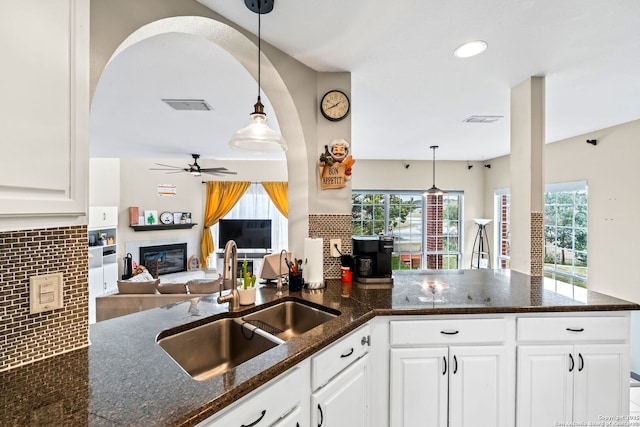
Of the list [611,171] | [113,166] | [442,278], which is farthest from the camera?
[113,166]

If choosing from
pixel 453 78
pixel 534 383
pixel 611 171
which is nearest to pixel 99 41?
pixel 453 78

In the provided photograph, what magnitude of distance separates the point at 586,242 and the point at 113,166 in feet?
25.9

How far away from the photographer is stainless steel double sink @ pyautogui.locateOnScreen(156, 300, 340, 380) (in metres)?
1.26

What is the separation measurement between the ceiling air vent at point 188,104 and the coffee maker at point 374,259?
2.07 meters

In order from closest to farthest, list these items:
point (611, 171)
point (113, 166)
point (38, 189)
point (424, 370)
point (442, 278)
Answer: point (38, 189), point (424, 370), point (442, 278), point (611, 171), point (113, 166)

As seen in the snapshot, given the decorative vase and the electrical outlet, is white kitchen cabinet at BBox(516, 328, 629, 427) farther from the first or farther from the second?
the decorative vase

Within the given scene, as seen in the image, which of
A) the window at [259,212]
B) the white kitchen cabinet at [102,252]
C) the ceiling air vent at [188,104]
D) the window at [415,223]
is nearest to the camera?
the ceiling air vent at [188,104]

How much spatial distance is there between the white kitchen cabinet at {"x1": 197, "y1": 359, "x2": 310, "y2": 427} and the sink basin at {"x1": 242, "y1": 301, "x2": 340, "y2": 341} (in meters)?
0.44

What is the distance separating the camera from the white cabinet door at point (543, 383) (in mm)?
1592

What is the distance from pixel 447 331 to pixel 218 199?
5.87 meters

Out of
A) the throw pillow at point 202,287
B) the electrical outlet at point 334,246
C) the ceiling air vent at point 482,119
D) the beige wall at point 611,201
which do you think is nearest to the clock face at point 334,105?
the electrical outlet at point 334,246

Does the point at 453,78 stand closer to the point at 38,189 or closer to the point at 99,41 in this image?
the point at 99,41

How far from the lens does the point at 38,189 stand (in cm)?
73

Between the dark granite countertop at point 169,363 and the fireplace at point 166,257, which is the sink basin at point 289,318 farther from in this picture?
the fireplace at point 166,257
